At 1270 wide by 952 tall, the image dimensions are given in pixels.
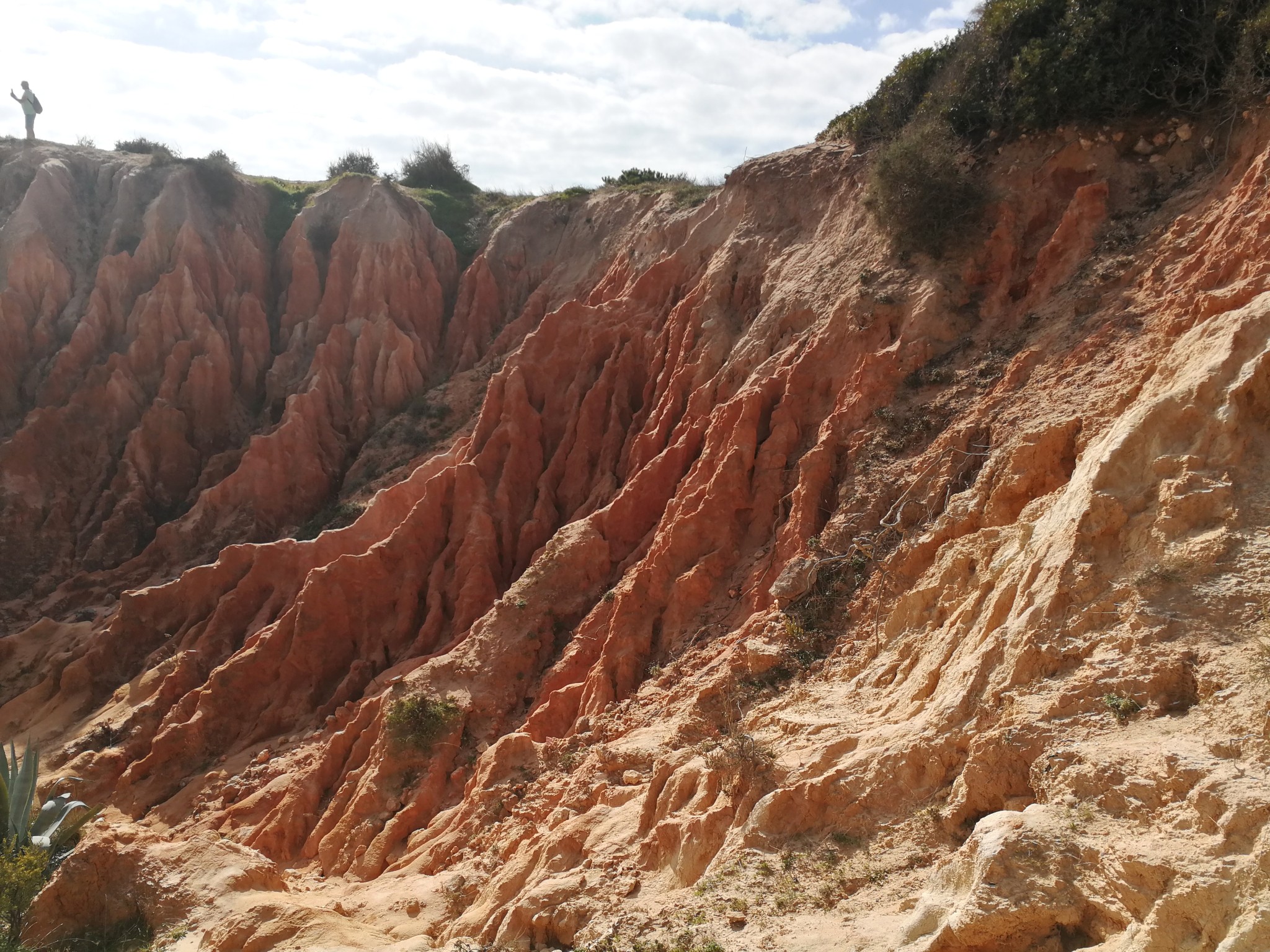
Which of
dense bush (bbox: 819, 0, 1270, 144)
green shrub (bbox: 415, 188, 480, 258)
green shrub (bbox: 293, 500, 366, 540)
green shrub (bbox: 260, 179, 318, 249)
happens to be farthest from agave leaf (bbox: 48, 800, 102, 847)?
green shrub (bbox: 260, 179, 318, 249)

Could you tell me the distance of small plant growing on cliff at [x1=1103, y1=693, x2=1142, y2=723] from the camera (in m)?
5.77

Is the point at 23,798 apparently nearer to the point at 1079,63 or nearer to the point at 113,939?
the point at 113,939

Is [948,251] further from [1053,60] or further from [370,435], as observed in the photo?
[370,435]

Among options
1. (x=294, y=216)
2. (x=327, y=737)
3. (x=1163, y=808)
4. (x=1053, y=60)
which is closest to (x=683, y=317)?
(x=1053, y=60)

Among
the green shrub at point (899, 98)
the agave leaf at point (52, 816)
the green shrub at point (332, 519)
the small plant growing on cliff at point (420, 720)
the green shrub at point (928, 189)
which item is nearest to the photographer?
the agave leaf at point (52, 816)

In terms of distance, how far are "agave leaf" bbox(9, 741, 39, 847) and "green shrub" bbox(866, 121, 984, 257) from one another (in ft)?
46.7

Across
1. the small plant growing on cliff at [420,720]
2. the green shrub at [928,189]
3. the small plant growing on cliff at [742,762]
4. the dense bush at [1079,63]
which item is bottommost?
the small plant growing on cliff at [420,720]

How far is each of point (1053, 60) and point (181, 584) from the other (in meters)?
19.0

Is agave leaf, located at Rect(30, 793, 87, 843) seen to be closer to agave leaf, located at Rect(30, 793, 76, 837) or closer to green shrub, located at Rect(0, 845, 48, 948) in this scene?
agave leaf, located at Rect(30, 793, 76, 837)

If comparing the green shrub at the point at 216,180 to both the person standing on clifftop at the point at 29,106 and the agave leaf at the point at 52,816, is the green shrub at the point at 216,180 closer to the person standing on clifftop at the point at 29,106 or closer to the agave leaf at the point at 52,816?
the person standing on clifftop at the point at 29,106

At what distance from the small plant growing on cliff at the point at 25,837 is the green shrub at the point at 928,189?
540 inches

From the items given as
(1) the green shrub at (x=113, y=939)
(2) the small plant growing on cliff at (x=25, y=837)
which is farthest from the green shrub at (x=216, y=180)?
(1) the green shrub at (x=113, y=939)

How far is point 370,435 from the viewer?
84.8 feet

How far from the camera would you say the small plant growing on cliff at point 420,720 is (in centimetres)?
1288
